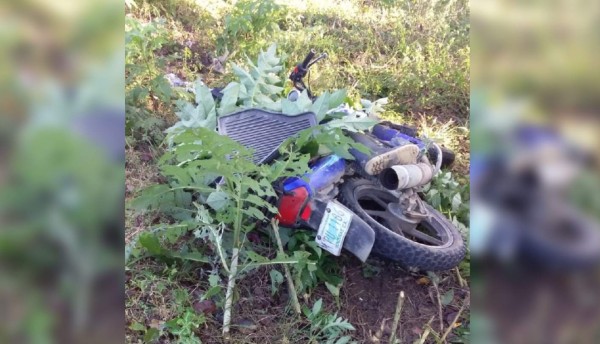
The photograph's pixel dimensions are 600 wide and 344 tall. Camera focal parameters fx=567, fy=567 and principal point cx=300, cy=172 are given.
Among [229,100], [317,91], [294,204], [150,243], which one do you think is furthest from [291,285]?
[317,91]

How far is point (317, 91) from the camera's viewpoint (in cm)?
378

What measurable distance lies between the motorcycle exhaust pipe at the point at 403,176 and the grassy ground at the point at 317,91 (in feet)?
0.98

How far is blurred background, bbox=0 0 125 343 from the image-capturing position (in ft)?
1.68

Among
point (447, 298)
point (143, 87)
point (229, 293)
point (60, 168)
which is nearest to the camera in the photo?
point (60, 168)

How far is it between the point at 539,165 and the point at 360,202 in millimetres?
1966

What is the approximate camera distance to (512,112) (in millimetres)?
571

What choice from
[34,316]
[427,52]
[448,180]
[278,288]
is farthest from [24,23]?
[427,52]

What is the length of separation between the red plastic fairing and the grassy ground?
0.82 feet

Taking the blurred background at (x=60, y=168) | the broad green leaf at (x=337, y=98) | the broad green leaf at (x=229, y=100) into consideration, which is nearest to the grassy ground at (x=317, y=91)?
the broad green leaf at (x=229, y=100)

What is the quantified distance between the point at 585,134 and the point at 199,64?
3.67 m

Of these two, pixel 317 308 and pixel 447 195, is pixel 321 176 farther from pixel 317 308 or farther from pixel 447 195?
pixel 447 195

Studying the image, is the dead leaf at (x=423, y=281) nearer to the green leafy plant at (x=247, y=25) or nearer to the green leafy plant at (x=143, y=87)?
the green leafy plant at (x=143, y=87)

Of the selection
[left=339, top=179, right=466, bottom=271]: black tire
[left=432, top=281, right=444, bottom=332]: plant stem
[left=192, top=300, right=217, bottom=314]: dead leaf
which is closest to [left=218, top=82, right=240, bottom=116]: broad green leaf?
[left=339, top=179, right=466, bottom=271]: black tire

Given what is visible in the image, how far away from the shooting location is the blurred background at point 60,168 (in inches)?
20.2
